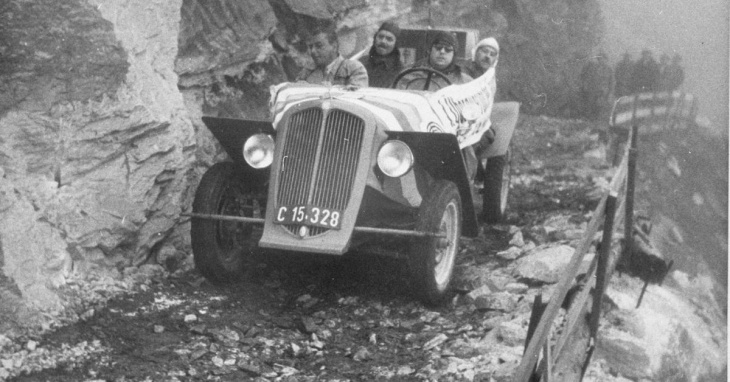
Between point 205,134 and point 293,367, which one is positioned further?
point 205,134

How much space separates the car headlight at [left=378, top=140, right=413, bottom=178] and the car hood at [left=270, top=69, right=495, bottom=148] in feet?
0.57

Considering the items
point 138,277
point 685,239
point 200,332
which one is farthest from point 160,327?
point 685,239

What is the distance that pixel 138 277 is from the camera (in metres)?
6.38

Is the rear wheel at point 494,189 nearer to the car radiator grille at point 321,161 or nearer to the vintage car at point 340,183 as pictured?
the vintage car at point 340,183

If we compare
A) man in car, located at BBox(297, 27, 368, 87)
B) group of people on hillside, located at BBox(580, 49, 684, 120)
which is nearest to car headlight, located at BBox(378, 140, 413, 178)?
man in car, located at BBox(297, 27, 368, 87)

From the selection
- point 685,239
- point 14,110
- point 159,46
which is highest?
point 159,46

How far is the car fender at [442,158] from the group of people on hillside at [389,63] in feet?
3.41

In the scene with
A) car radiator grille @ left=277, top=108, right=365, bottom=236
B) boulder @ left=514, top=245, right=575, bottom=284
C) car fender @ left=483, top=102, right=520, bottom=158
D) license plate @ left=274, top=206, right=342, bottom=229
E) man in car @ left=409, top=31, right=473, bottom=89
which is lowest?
boulder @ left=514, top=245, right=575, bottom=284

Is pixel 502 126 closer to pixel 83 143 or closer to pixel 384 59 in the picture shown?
pixel 384 59

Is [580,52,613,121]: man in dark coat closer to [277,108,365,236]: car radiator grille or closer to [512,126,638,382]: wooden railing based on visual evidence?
[512,126,638,382]: wooden railing

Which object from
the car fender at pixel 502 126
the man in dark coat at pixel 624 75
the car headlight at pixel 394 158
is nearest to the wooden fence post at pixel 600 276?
the car headlight at pixel 394 158

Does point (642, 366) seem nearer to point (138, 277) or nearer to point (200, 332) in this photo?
point (200, 332)

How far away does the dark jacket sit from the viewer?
7988mm

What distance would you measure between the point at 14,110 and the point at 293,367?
2.50 meters
